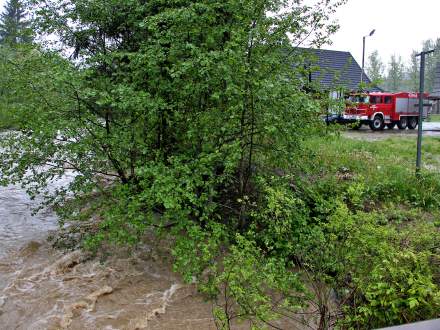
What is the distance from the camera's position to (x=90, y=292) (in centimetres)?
585

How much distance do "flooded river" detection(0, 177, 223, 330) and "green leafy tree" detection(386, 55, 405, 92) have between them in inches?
2447

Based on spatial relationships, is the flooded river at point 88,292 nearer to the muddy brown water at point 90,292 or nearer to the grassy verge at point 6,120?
the muddy brown water at point 90,292

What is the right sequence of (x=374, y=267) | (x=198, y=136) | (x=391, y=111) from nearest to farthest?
1. (x=374, y=267)
2. (x=198, y=136)
3. (x=391, y=111)

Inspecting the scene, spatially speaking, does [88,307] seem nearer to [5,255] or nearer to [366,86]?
[5,255]

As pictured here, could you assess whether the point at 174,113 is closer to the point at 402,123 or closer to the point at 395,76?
the point at 402,123

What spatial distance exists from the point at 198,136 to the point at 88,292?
2.66 meters

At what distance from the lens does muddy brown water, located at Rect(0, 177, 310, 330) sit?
516 centimetres

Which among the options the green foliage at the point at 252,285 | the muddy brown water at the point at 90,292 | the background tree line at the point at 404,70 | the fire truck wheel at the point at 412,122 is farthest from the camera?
the background tree line at the point at 404,70

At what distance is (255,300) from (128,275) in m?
3.40

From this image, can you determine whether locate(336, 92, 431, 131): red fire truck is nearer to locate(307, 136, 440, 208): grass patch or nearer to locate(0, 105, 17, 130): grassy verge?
locate(307, 136, 440, 208): grass patch

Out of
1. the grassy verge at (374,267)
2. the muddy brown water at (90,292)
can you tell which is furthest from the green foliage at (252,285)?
the muddy brown water at (90,292)

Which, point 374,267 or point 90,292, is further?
point 90,292

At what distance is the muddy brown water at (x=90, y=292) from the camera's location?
5.16 meters

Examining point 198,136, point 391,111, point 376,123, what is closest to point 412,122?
point 391,111
